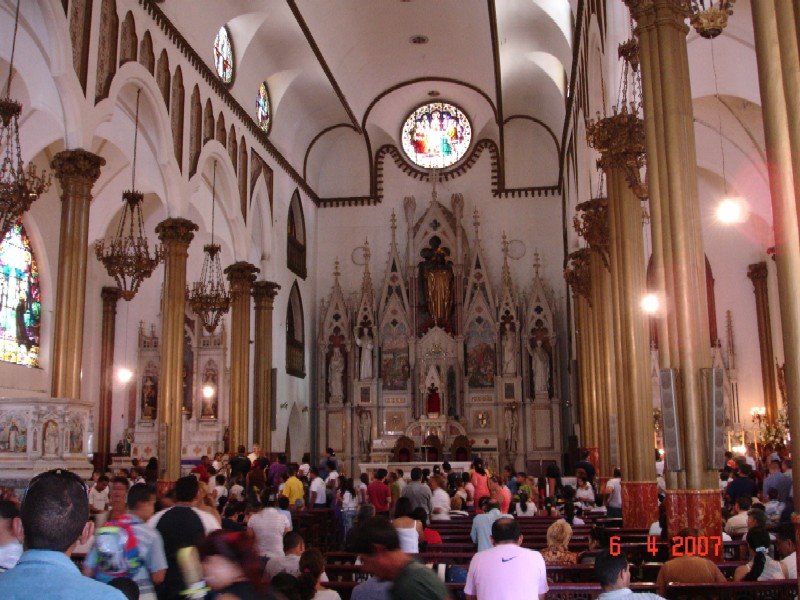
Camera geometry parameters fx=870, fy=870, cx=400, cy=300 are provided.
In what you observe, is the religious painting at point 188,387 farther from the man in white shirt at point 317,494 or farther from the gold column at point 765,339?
the gold column at point 765,339

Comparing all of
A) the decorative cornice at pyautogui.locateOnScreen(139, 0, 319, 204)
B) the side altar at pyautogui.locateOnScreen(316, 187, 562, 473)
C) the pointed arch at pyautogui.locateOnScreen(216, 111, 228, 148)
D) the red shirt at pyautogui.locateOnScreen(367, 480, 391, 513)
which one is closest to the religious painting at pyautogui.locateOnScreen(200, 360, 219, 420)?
the side altar at pyautogui.locateOnScreen(316, 187, 562, 473)

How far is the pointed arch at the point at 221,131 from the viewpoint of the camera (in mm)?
20750

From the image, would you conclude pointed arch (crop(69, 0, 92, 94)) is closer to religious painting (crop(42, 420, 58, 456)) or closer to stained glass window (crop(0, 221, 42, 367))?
religious painting (crop(42, 420, 58, 456))

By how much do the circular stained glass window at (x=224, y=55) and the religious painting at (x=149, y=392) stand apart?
9109 millimetres

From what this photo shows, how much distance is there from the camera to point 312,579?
17.5 feet

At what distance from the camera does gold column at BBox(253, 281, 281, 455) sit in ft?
77.9

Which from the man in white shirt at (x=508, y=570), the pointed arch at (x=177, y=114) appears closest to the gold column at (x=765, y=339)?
the pointed arch at (x=177, y=114)

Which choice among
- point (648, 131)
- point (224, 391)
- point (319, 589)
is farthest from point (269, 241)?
point (319, 589)

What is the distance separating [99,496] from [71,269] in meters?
3.62

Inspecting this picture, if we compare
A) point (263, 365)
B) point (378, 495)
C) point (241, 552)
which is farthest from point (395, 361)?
point (241, 552)

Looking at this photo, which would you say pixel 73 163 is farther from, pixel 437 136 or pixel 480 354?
pixel 437 136

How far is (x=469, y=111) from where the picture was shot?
100ft

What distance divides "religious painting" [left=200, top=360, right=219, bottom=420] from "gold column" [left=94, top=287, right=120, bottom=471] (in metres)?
2.62

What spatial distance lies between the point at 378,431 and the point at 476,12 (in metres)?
13.2
